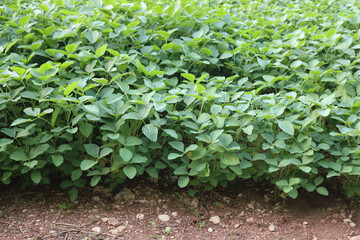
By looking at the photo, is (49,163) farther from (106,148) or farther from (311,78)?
(311,78)

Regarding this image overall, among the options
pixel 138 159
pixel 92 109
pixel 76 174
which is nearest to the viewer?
pixel 92 109

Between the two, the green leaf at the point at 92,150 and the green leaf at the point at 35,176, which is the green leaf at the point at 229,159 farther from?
the green leaf at the point at 35,176

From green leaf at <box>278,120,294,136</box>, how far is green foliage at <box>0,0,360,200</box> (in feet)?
0.03

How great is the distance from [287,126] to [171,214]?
31.8 inches

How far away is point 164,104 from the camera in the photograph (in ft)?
6.38

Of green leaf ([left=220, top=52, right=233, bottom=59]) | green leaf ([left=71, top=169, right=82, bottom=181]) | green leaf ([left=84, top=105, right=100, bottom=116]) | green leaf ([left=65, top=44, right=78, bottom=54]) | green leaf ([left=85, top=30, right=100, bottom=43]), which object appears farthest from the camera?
green leaf ([left=220, top=52, right=233, bottom=59])

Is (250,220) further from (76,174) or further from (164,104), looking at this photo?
(76,174)

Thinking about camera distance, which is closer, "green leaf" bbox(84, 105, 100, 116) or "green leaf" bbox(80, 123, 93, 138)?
"green leaf" bbox(84, 105, 100, 116)

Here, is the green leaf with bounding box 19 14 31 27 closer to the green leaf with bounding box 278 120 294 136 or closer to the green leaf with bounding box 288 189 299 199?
the green leaf with bounding box 278 120 294 136

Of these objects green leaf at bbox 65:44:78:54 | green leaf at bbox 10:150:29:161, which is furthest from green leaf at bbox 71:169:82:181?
green leaf at bbox 65:44:78:54

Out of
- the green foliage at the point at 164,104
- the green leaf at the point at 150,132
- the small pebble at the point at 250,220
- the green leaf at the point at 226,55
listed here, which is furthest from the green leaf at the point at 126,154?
the green leaf at the point at 226,55

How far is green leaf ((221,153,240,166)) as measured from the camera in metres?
1.95

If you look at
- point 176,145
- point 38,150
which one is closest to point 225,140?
point 176,145

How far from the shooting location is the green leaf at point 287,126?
1.96 meters
